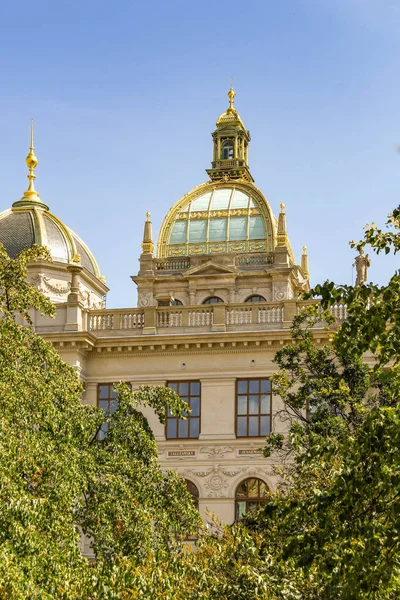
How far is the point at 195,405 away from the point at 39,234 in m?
15.2

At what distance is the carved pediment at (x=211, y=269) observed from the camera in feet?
199

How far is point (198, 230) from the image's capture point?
6391 cm

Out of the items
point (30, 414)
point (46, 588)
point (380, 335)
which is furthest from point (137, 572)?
point (380, 335)

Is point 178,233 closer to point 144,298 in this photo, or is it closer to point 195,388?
point 144,298

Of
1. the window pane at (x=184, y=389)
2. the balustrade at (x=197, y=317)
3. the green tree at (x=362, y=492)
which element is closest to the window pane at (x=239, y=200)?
the balustrade at (x=197, y=317)

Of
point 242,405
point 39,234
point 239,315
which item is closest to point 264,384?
point 242,405

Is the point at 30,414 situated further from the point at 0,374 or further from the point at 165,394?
the point at 165,394

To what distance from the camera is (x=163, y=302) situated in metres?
60.4

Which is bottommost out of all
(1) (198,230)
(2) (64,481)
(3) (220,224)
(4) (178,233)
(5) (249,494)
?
(2) (64,481)

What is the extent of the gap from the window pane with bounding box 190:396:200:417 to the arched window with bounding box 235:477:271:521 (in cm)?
295

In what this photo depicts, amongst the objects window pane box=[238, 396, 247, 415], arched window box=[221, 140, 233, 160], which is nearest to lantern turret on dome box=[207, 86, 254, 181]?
arched window box=[221, 140, 233, 160]

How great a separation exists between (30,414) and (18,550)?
4965mm

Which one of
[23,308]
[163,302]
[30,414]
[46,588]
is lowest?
[46,588]

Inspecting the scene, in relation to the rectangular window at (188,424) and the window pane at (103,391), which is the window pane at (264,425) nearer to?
the rectangular window at (188,424)
